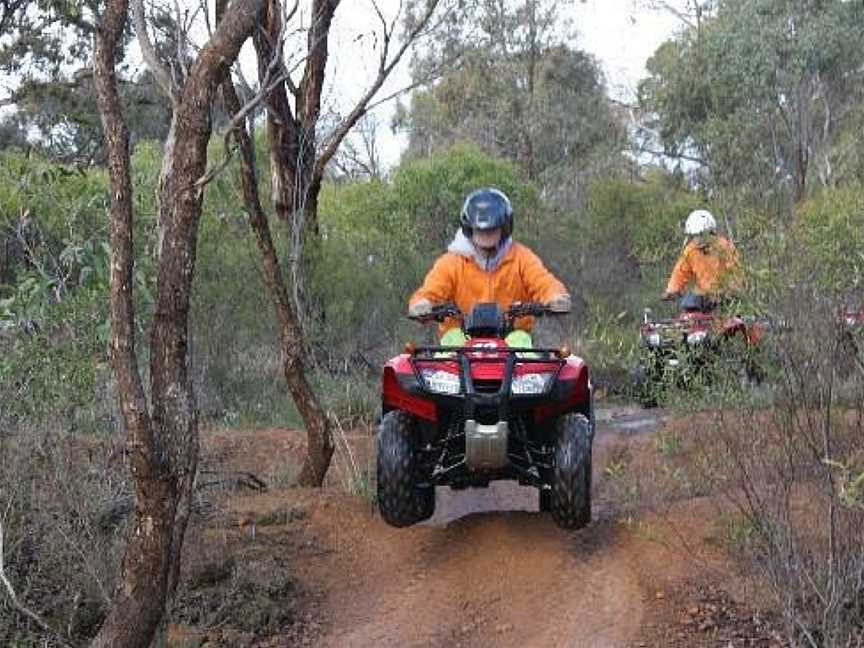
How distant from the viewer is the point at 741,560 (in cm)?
578

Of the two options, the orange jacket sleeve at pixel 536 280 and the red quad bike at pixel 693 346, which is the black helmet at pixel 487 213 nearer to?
the orange jacket sleeve at pixel 536 280

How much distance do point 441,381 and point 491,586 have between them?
3.72 ft

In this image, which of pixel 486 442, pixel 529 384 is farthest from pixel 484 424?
pixel 529 384

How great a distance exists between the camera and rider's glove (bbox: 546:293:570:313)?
698cm

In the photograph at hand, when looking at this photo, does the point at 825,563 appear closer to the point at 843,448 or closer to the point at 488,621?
the point at 843,448

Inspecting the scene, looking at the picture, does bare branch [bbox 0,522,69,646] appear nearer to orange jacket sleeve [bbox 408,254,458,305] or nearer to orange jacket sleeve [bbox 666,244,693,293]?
orange jacket sleeve [bbox 408,254,458,305]

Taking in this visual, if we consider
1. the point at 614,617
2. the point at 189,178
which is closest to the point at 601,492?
the point at 614,617

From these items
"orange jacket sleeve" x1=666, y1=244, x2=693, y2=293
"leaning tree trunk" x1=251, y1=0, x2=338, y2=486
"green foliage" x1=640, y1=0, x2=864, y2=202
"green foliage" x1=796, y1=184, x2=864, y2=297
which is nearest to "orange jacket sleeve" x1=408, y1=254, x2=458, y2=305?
"leaning tree trunk" x1=251, y1=0, x2=338, y2=486

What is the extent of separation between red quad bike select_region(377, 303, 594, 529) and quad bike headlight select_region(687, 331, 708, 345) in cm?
114

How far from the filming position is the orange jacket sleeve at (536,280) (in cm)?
747

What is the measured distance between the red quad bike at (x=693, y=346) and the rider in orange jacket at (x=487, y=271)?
90 centimetres

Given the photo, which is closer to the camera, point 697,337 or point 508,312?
point 508,312

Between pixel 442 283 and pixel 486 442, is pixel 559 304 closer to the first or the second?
pixel 442 283

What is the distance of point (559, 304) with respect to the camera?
7.02 m
